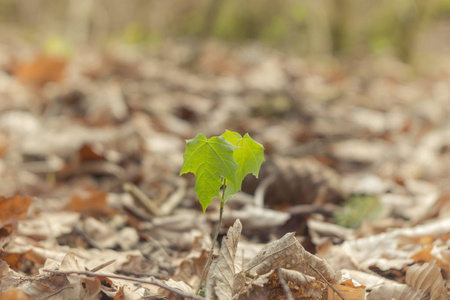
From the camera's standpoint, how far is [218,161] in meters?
0.90

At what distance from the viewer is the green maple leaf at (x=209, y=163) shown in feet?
2.92

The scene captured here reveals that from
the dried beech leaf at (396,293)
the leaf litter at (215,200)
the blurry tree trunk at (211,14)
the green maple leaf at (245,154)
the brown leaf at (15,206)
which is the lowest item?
the leaf litter at (215,200)

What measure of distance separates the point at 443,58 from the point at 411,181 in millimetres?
7736

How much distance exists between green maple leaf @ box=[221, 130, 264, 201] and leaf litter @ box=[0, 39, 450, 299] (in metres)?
0.16

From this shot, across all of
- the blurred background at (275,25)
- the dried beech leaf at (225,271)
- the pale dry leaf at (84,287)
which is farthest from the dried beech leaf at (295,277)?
the blurred background at (275,25)

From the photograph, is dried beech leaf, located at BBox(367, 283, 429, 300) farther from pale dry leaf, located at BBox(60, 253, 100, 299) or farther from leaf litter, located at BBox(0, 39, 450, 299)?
pale dry leaf, located at BBox(60, 253, 100, 299)

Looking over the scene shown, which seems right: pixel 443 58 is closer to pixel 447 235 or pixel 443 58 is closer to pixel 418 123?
pixel 418 123

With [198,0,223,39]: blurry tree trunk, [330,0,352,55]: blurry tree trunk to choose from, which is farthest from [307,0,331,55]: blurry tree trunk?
[198,0,223,39]: blurry tree trunk

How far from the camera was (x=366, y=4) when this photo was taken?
30.0ft

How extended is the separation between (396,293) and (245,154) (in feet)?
1.82

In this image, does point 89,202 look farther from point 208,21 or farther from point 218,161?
point 208,21

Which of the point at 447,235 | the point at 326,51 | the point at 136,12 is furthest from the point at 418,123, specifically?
the point at 136,12

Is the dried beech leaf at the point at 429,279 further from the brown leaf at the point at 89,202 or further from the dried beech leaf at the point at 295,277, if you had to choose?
the brown leaf at the point at 89,202

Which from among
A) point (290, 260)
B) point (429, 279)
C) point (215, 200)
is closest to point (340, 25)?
point (215, 200)
